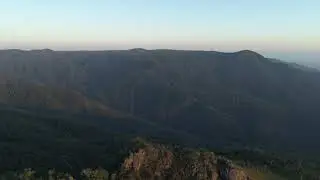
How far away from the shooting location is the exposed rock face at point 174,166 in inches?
3228

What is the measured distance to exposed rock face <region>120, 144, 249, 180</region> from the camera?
82.0m

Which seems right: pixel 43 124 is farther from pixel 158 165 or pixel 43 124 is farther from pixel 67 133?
pixel 158 165

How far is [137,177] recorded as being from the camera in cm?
8094

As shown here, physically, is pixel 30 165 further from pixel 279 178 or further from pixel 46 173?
pixel 279 178

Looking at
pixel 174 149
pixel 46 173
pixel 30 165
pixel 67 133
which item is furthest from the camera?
pixel 67 133

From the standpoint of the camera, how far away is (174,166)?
83.5 meters

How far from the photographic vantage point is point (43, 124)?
18488 centimetres

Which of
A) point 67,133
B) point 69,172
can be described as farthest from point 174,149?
point 67,133

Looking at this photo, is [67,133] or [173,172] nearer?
[173,172]

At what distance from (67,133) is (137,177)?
96.9 metres

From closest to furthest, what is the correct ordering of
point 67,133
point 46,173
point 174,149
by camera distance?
point 46,173, point 174,149, point 67,133

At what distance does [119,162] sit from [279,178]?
31.3m

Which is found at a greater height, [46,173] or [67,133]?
[46,173]

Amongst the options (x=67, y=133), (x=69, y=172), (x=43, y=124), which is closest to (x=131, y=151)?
(x=69, y=172)
